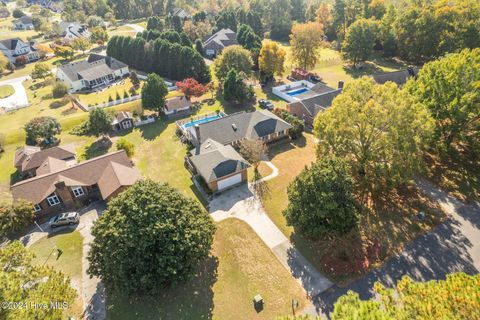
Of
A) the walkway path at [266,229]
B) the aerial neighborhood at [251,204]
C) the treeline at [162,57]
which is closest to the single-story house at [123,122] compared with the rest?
the aerial neighborhood at [251,204]

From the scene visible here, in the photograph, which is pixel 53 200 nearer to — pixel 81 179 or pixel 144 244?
pixel 81 179

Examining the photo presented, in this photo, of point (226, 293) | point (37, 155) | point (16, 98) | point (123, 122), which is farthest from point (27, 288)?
point (16, 98)

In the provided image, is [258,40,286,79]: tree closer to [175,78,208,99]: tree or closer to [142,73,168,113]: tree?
[175,78,208,99]: tree

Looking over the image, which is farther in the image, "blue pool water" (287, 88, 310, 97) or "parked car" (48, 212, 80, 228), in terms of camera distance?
"blue pool water" (287, 88, 310, 97)

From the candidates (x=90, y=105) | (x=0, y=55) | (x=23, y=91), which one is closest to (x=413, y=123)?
(x=90, y=105)

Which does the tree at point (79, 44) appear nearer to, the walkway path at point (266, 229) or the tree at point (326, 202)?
the walkway path at point (266, 229)

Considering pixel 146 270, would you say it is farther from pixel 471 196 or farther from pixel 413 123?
pixel 471 196

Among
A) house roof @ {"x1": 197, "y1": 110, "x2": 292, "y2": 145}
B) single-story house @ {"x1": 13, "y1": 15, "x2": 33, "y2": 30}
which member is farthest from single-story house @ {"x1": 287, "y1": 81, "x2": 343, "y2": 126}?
single-story house @ {"x1": 13, "y1": 15, "x2": 33, "y2": 30}
